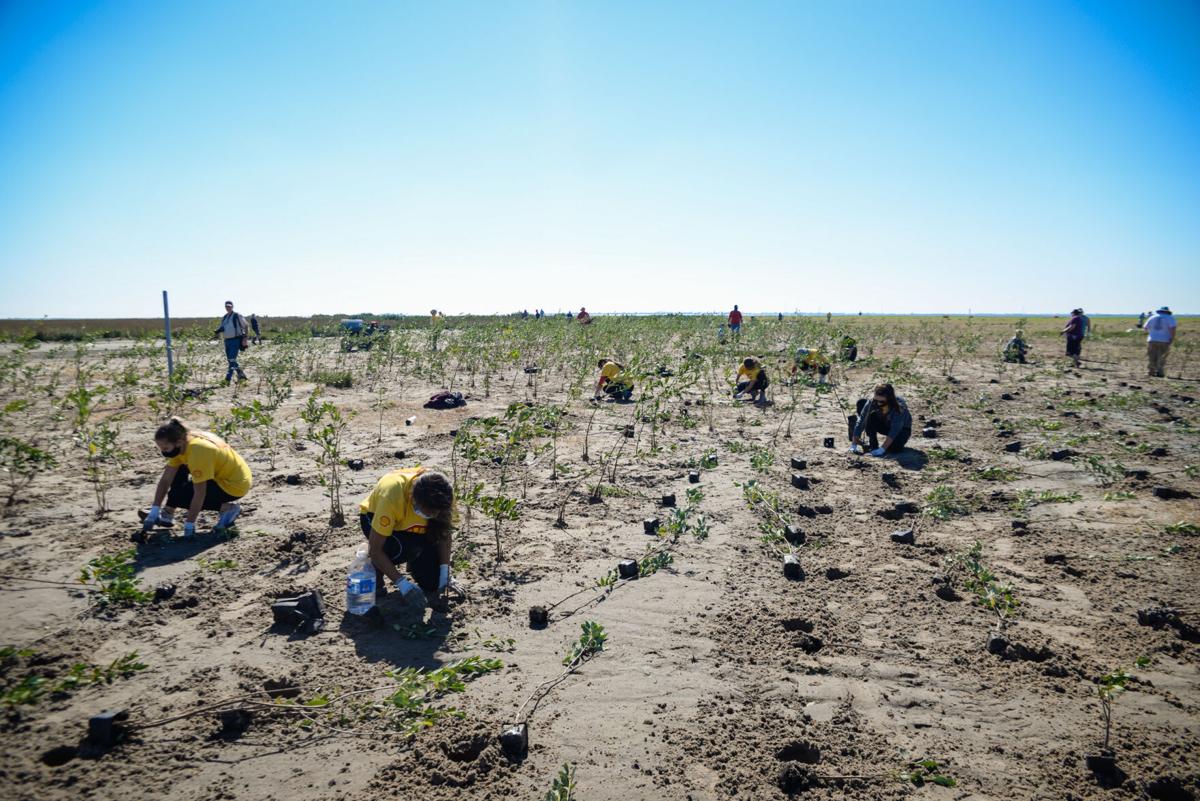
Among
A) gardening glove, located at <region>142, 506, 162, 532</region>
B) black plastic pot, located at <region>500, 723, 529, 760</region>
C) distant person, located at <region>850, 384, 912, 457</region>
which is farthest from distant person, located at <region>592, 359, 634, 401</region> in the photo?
black plastic pot, located at <region>500, 723, 529, 760</region>

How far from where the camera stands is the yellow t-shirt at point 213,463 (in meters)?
5.44

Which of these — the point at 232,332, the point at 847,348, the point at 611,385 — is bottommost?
the point at 611,385

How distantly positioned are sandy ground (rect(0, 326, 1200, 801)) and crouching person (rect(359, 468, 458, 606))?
26 centimetres

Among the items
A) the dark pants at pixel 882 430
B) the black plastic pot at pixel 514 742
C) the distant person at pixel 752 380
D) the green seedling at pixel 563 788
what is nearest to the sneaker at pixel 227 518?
the black plastic pot at pixel 514 742

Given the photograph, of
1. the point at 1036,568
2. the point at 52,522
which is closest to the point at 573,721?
the point at 1036,568

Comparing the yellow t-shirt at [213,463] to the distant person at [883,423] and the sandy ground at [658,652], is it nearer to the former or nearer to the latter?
the sandy ground at [658,652]

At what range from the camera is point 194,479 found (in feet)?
18.0

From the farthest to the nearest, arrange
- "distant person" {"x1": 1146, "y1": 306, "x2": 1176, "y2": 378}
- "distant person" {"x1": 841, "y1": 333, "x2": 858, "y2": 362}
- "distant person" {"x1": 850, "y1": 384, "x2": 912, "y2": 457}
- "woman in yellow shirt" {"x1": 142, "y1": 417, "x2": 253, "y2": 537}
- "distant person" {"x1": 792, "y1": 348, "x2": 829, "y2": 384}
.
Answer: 1. "distant person" {"x1": 1146, "y1": 306, "x2": 1176, "y2": 378}
2. "distant person" {"x1": 841, "y1": 333, "x2": 858, "y2": 362}
3. "distant person" {"x1": 792, "y1": 348, "x2": 829, "y2": 384}
4. "distant person" {"x1": 850, "y1": 384, "x2": 912, "y2": 457}
5. "woman in yellow shirt" {"x1": 142, "y1": 417, "x2": 253, "y2": 537}

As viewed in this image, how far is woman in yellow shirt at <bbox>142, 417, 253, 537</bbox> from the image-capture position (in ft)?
17.7

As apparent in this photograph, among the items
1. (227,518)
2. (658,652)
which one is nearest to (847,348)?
(658,652)

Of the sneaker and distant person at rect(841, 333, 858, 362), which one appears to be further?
distant person at rect(841, 333, 858, 362)

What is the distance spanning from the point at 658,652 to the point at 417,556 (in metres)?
1.96

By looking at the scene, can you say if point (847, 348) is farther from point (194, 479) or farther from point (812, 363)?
point (194, 479)

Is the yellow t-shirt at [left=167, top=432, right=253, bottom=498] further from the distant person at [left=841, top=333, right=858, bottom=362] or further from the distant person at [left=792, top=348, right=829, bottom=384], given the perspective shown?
the distant person at [left=841, top=333, right=858, bottom=362]
